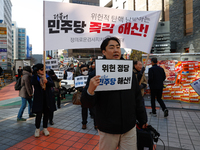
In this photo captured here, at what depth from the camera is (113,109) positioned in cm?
200

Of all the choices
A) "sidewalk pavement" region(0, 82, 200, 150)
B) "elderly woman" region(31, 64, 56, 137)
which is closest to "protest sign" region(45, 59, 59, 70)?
"elderly woman" region(31, 64, 56, 137)

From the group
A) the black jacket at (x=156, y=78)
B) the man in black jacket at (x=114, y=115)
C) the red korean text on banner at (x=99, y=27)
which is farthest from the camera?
the black jacket at (x=156, y=78)

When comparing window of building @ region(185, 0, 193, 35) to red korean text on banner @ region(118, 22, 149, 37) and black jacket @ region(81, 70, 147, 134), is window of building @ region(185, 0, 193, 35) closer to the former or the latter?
red korean text on banner @ region(118, 22, 149, 37)

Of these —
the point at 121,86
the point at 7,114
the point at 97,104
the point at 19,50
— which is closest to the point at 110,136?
the point at 97,104

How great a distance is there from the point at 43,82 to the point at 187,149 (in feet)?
12.9

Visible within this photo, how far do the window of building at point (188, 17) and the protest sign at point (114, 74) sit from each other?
1652 cm

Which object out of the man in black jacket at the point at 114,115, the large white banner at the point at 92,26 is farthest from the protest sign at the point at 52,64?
the man in black jacket at the point at 114,115

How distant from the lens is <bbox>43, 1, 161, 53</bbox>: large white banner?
3.57 metres

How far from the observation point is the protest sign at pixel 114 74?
6.55 feet

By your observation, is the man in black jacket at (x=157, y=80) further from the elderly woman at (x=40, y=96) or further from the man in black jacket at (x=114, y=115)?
the man in black jacket at (x=114, y=115)

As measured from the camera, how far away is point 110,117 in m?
2.00

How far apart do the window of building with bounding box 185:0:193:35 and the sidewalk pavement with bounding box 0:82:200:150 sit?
12.6m

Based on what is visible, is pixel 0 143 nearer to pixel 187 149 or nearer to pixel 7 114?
pixel 7 114

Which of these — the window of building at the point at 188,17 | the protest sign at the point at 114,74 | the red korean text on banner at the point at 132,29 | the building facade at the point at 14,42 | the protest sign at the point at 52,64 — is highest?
the building facade at the point at 14,42
